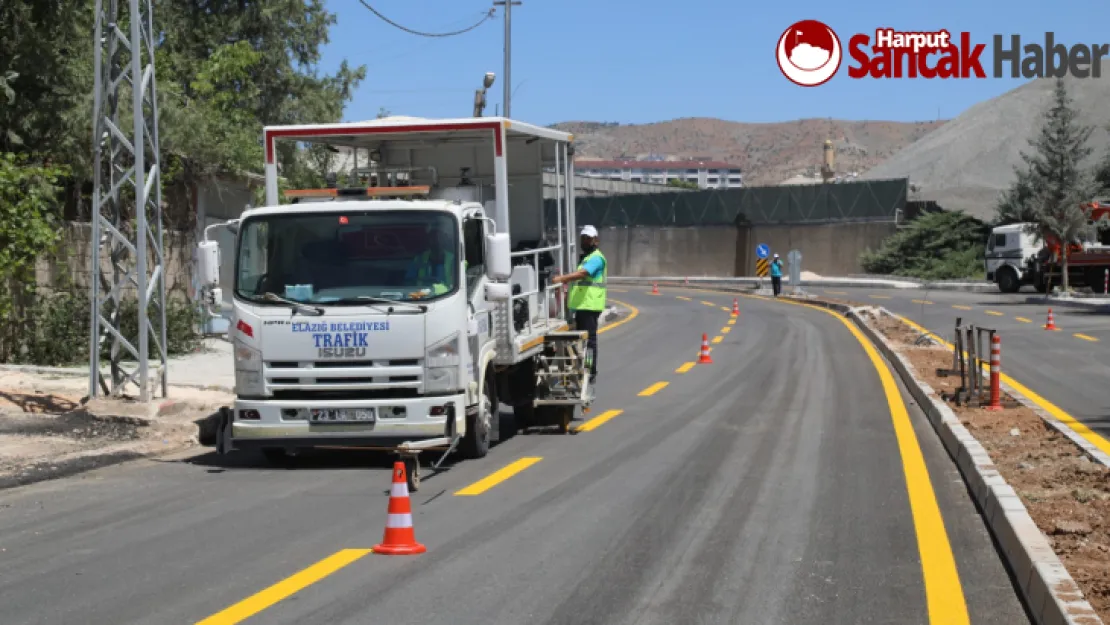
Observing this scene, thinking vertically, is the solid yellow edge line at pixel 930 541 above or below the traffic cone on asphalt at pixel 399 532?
below

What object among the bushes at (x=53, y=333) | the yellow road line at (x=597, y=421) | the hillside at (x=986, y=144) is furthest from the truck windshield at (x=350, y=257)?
the hillside at (x=986, y=144)

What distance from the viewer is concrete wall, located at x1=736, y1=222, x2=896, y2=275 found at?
71125 mm

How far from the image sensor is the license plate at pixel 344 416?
11.3 metres

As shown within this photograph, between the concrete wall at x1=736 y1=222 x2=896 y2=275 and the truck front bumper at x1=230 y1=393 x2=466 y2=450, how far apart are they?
2441 inches

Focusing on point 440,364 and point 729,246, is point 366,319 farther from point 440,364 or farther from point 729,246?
point 729,246

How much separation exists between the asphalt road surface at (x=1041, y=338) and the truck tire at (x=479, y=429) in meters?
6.67

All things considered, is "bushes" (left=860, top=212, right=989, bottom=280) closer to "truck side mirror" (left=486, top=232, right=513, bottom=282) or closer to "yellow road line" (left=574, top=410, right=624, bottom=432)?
"yellow road line" (left=574, top=410, right=624, bottom=432)

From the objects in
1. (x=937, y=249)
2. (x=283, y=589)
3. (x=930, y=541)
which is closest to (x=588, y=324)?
(x=930, y=541)

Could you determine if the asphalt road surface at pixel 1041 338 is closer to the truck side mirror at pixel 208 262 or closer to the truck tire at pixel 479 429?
the truck tire at pixel 479 429

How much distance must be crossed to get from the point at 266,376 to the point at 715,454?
4.32m

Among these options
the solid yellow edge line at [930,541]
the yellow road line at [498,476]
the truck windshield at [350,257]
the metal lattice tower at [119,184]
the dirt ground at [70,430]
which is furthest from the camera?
the metal lattice tower at [119,184]

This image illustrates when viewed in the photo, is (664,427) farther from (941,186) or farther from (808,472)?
(941,186)

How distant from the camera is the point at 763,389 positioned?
1947cm

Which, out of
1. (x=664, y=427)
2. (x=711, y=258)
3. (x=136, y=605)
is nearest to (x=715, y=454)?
(x=664, y=427)
